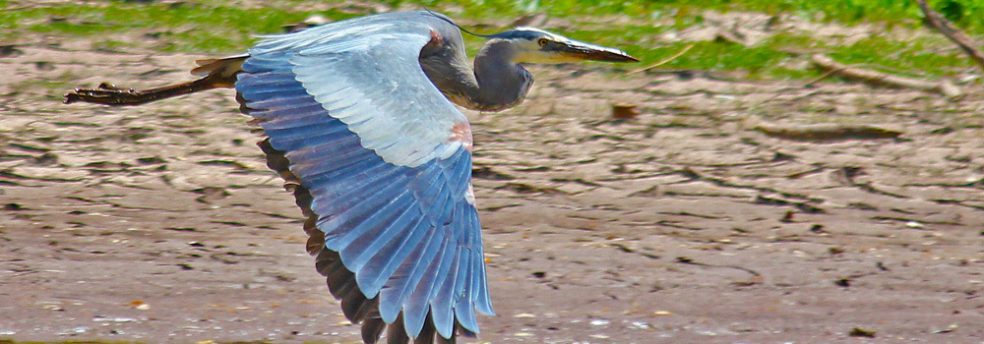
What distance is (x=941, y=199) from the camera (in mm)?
6727

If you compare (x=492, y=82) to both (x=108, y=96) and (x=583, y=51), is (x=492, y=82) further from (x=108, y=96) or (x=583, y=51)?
(x=108, y=96)

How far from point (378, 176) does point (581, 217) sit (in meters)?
→ 2.21

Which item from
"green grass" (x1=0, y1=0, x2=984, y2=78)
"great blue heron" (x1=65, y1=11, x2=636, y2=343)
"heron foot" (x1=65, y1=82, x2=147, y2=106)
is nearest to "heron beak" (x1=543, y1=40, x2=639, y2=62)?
"great blue heron" (x1=65, y1=11, x2=636, y2=343)

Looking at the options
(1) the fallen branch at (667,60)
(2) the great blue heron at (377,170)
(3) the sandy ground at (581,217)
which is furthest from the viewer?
(1) the fallen branch at (667,60)

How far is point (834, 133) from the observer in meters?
7.45

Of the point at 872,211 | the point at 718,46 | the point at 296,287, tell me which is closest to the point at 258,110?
the point at 296,287

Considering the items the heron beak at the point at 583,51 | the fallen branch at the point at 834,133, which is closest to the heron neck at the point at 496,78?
the heron beak at the point at 583,51

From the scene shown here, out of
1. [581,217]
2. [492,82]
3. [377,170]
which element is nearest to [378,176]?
[377,170]

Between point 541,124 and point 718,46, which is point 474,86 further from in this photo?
point 718,46

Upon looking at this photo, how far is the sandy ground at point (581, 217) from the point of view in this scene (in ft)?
17.9

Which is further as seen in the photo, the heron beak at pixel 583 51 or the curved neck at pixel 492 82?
the heron beak at pixel 583 51

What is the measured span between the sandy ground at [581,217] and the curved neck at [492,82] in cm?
51

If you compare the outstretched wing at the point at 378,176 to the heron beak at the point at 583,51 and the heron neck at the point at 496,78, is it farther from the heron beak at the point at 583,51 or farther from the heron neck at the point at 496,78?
the heron beak at the point at 583,51

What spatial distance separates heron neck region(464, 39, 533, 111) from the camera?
19.9ft
